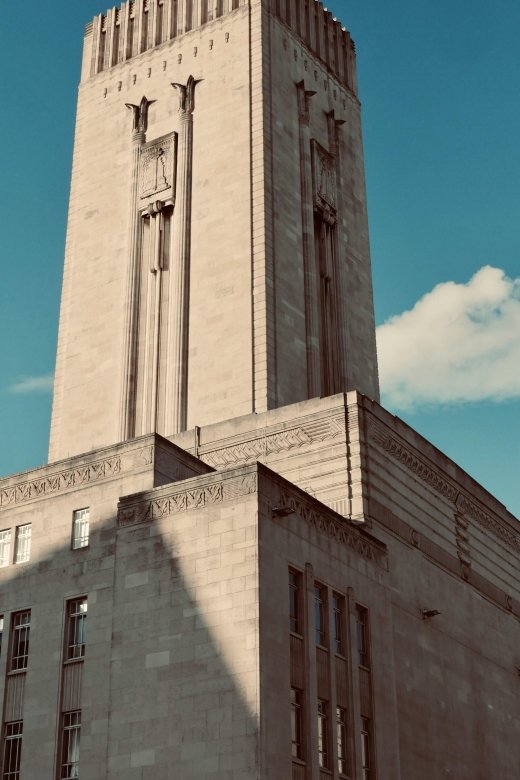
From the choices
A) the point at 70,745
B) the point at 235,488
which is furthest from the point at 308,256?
the point at 70,745

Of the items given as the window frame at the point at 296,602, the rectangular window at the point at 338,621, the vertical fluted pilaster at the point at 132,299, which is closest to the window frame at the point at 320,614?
the rectangular window at the point at 338,621

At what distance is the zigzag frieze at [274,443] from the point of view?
1838 inches

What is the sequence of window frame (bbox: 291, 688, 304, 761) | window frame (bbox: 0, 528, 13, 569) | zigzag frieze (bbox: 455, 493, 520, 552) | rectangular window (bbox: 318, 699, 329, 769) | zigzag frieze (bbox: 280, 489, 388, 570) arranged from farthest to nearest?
zigzag frieze (bbox: 455, 493, 520, 552) → window frame (bbox: 0, 528, 13, 569) → zigzag frieze (bbox: 280, 489, 388, 570) → rectangular window (bbox: 318, 699, 329, 769) → window frame (bbox: 291, 688, 304, 761)

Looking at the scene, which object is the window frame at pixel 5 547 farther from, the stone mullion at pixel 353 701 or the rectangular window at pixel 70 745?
the stone mullion at pixel 353 701

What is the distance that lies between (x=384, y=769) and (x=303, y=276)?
92.0ft

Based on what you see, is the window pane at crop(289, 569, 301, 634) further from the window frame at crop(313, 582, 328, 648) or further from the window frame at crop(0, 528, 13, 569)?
the window frame at crop(0, 528, 13, 569)

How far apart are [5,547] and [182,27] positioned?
36.7 m

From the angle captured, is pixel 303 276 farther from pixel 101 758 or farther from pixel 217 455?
pixel 101 758

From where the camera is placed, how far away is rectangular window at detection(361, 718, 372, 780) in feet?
125

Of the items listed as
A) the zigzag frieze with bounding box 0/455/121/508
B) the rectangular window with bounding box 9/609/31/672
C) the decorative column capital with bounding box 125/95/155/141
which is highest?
the decorative column capital with bounding box 125/95/155/141

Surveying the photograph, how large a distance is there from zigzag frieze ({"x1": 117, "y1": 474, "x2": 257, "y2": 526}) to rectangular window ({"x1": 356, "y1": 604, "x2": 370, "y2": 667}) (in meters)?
6.99

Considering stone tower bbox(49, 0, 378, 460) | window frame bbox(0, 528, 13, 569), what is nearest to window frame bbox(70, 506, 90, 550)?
window frame bbox(0, 528, 13, 569)

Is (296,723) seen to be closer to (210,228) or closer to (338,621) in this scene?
(338,621)

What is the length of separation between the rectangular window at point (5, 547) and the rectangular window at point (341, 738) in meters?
12.8
